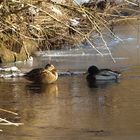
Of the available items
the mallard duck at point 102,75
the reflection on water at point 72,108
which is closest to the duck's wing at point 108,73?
the mallard duck at point 102,75

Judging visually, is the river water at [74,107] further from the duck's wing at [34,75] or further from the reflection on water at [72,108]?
the duck's wing at [34,75]

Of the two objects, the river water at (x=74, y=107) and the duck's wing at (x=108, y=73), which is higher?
the duck's wing at (x=108, y=73)

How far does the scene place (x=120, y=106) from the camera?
38.3 feet

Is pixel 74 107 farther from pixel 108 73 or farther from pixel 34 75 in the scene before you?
pixel 108 73

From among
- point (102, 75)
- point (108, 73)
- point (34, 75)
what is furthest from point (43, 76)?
point (108, 73)

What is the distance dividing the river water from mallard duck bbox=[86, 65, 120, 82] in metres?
0.19

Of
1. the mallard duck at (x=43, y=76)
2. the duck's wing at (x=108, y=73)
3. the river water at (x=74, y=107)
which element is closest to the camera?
the river water at (x=74, y=107)

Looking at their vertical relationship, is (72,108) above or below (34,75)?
below

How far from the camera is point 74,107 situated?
1166 centimetres

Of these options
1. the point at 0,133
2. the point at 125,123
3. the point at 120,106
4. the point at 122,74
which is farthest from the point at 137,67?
the point at 0,133

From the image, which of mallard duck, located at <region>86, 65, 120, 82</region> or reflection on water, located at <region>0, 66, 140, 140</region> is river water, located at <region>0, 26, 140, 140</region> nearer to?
reflection on water, located at <region>0, 66, 140, 140</region>

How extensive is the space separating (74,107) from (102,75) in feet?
14.5

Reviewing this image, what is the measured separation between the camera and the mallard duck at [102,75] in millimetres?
15725

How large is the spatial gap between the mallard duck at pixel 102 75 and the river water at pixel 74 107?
0.19m
